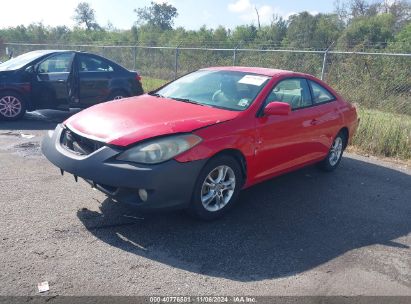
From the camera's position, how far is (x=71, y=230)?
3791 millimetres

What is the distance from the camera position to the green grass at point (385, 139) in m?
7.64

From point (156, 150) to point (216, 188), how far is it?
2.80 ft

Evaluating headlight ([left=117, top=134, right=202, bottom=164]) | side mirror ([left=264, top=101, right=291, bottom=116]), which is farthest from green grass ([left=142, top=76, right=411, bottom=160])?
headlight ([left=117, top=134, right=202, bottom=164])

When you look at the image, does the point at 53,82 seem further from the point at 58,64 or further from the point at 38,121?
the point at 38,121

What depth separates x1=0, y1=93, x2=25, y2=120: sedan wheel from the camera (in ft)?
27.2

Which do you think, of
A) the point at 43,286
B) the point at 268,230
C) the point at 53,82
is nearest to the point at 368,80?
the point at 53,82

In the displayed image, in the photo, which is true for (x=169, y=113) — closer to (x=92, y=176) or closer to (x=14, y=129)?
(x=92, y=176)

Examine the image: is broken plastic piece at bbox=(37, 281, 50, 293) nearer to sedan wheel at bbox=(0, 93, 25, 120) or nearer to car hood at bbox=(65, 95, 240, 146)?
car hood at bbox=(65, 95, 240, 146)

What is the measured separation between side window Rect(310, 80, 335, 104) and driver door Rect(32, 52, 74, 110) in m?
5.27

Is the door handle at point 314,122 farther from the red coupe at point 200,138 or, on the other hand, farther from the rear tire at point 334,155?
the rear tire at point 334,155

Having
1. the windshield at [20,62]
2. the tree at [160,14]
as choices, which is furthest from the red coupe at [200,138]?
the tree at [160,14]

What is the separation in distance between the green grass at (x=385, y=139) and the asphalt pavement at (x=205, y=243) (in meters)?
2.44

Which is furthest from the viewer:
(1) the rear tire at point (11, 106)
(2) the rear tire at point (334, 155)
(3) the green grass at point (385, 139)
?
(1) the rear tire at point (11, 106)

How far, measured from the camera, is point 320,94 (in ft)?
19.2
